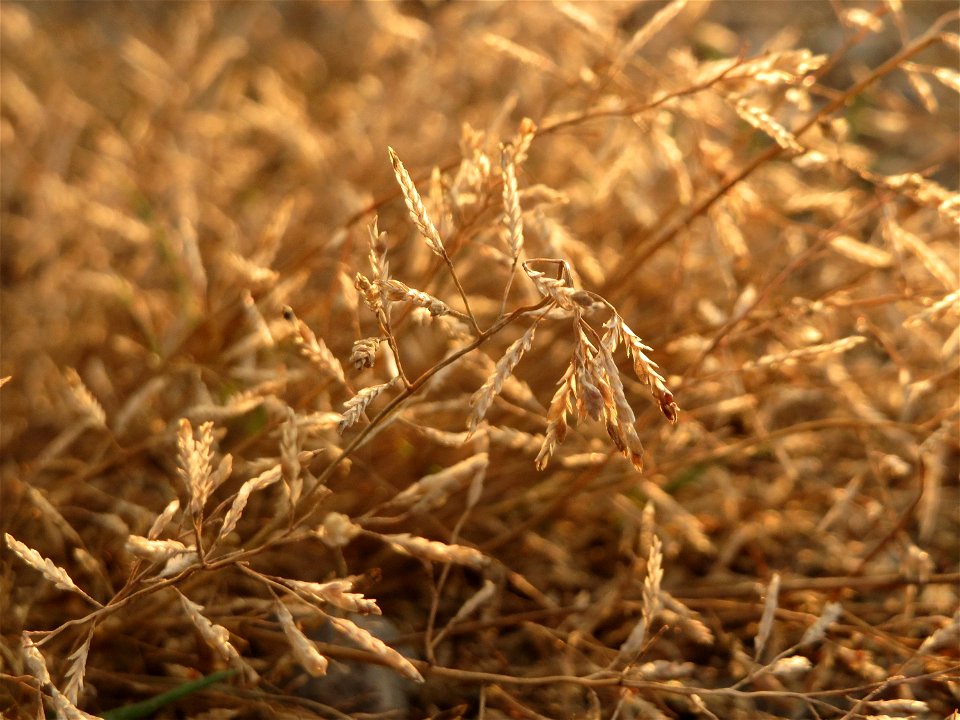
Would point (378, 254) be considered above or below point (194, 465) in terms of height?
above

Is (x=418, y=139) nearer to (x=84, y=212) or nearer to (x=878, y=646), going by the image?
(x=84, y=212)

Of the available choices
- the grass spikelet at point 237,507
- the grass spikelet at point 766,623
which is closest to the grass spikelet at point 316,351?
the grass spikelet at point 237,507

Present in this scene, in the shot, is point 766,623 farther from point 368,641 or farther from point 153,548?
point 153,548

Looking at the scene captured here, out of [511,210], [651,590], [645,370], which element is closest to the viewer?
[645,370]

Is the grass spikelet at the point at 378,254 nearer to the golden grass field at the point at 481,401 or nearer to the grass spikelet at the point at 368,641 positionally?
the golden grass field at the point at 481,401

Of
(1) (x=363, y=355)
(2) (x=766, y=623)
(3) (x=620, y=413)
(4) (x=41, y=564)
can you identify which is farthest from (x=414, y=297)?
(2) (x=766, y=623)

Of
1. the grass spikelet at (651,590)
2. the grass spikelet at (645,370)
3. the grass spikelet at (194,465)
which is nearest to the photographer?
the grass spikelet at (645,370)

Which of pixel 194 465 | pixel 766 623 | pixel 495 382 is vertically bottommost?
pixel 766 623

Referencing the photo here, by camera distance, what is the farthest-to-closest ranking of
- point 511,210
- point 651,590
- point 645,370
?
point 651,590
point 511,210
point 645,370
